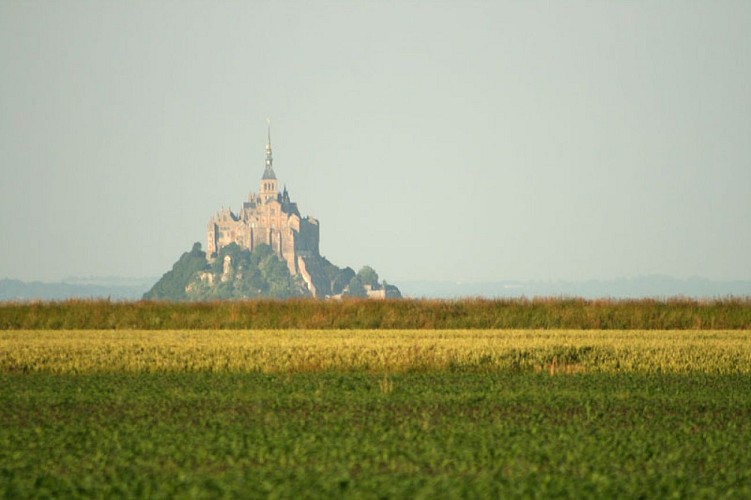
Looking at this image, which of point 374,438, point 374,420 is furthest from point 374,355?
point 374,438

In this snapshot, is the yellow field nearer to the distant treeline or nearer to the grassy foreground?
the grassy foreground

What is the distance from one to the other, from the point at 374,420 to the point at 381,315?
2974cm

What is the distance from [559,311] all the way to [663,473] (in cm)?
3348

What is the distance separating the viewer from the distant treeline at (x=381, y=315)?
45.4m

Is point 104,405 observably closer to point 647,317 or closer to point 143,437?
point 143,437

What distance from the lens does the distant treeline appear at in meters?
45.4

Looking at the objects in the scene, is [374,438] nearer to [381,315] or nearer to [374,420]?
[374,420]

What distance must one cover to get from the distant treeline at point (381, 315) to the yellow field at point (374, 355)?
1137cm

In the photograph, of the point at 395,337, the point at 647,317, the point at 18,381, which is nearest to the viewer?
the point at 18,381

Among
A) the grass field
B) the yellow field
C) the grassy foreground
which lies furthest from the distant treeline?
the grassy foreground

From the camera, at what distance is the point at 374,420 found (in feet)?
55.0

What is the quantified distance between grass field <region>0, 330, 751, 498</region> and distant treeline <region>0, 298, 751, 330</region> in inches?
586

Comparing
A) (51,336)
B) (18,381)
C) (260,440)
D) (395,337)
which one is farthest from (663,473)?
(51,336)

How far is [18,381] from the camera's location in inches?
899
